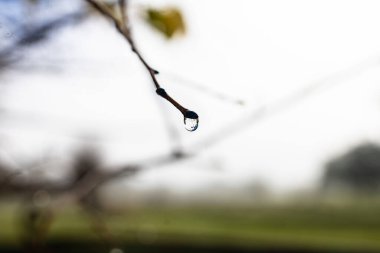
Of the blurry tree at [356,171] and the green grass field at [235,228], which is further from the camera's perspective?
the blurry tree at [356,171]

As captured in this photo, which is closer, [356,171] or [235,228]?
[235,228]

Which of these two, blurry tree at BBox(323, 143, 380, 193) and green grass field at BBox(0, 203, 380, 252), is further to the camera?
blurry tree at BBox(323, 143, 380, 193)

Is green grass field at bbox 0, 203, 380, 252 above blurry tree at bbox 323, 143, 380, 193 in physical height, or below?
below

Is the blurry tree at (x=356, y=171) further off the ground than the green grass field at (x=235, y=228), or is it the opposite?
the blurry tree at (x=356, y=171)

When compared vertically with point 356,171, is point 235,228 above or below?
below
